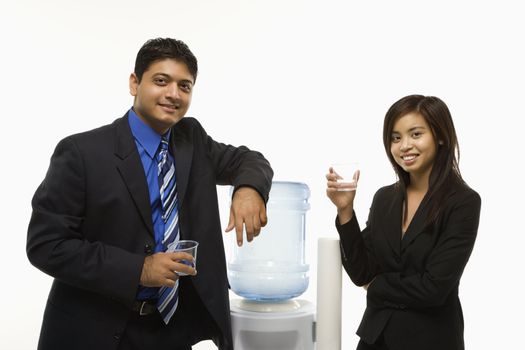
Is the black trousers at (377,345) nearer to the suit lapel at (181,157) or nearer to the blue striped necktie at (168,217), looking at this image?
the blue striped necktie at (168,217)

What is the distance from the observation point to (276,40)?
360 cm

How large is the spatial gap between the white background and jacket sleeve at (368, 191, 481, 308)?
1.60 meters

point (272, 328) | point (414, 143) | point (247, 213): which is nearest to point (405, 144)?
point (414, 143)

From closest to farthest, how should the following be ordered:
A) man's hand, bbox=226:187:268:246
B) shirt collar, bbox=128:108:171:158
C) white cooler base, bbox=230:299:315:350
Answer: man's hand, bbox=226:187:268:246, shirt collar, bbox=128:108:171:158, white cooler base, bbox=230:299:315:350

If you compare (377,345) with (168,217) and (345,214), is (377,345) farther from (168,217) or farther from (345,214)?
(168,217)

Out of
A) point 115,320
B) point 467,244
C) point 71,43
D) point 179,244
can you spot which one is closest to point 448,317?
point 467,244

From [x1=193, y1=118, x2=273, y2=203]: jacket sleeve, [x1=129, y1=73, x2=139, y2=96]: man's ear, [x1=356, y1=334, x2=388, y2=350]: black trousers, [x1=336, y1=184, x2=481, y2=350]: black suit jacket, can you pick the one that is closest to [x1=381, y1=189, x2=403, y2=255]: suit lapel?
[x1=336, y1=184, x2=481, y2=350]: black suit jacket

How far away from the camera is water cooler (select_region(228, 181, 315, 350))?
217 cm

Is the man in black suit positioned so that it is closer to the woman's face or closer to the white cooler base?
the white cooler base

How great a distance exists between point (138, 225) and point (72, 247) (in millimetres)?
212

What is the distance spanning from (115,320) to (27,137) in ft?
7.08

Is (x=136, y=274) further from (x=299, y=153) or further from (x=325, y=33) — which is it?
(x=325, y=33)

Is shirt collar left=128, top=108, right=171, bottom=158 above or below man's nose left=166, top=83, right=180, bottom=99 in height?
below

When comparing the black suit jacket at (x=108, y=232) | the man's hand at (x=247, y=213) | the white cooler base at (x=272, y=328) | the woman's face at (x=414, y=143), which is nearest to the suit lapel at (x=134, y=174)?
the black suit jacket at (x=108, y=232)
